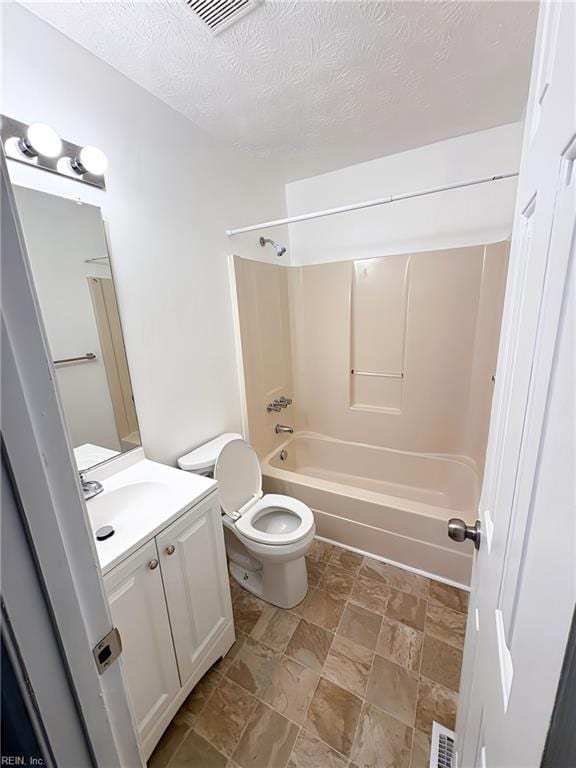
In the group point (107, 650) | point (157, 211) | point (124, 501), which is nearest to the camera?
point (107, 650)

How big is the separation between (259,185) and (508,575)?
2458mm

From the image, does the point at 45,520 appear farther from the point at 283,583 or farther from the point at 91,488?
the point at 283,583

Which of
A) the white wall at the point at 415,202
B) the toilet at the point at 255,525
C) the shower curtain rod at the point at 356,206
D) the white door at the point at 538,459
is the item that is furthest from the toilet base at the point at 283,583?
the white wall at the point at 415,202

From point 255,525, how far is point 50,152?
6.28 ft

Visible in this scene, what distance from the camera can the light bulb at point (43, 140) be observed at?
100 cm

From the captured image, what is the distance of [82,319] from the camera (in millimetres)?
1229

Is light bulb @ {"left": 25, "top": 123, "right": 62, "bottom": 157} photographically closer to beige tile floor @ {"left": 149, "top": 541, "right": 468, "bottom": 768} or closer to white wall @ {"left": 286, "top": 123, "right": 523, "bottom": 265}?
white wall @ {"left": 286, "top": 123, "right": 523, "bottom": 265}

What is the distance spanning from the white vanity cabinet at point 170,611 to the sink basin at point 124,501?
185mm

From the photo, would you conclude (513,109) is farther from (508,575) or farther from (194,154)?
(508,575)

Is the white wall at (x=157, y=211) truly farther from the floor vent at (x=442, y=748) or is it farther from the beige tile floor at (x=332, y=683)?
the floor vent at (x=442, y=748)

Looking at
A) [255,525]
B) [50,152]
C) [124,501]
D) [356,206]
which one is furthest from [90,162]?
[255,525]

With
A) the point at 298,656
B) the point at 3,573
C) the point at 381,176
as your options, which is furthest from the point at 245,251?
the point at 298,656

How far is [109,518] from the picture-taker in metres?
1.17

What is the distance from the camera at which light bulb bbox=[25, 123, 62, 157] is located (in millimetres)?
996
